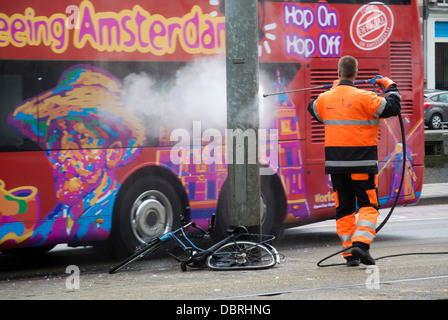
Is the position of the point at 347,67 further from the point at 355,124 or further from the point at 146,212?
the point at 146,212

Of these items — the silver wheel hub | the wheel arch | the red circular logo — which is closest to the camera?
the wheel arch

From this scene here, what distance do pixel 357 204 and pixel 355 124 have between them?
732 mm

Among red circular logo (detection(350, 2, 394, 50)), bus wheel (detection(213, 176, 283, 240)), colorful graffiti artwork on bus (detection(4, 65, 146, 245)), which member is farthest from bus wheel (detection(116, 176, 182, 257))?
red circular logo (detection(350, 2, 394, 50))

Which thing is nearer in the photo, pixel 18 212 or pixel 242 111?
pixel 242 111

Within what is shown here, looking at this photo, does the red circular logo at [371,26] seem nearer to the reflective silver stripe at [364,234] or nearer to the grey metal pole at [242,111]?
the grey metal pole at [242,111]

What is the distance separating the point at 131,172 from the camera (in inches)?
A: 376

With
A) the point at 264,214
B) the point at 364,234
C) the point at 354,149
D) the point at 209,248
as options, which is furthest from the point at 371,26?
the point at 209,248

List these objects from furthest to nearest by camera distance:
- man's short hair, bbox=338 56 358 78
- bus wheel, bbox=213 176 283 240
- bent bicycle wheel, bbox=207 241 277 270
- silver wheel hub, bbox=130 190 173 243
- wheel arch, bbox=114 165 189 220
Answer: bus wheel, bbox=213 176 283 240 → silver wheel hub, bbox=130 190 173 243 → wheel arch, bbox=114 165 189 220 → bent bicycle wheel, bbox=207 241 277 270 → man's short hair, bbox=338 56 358 78

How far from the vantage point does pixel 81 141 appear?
9.20m

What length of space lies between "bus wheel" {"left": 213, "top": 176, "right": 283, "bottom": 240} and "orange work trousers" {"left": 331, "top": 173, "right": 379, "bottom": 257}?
219cm

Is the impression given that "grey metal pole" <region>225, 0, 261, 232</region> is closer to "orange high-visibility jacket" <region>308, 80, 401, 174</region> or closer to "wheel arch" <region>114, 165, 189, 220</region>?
"orange high-visibility jacket" <region>308, 80, 401, 174</region>

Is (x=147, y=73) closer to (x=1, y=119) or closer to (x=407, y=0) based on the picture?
(x=1, y=119)

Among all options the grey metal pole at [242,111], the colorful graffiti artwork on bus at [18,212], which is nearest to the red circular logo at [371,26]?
the grey metal pole at [242,111]

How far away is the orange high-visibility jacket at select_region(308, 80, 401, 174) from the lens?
7953mm
